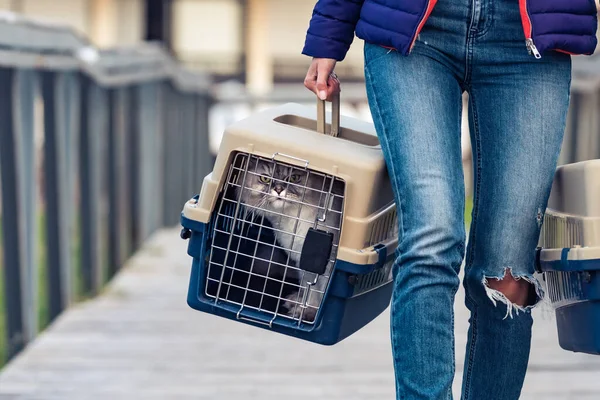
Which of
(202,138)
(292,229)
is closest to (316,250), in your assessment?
(292,229)

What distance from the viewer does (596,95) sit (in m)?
7.65

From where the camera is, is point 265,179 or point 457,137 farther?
point 265,179

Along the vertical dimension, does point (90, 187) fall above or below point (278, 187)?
below

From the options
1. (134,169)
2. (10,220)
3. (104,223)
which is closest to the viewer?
(10,220)

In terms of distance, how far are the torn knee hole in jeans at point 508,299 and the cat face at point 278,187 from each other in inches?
16.3

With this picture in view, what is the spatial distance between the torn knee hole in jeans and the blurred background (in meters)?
1.12

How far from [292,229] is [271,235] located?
0.05m

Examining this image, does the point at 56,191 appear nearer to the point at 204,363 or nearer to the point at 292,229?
the point at 204,363

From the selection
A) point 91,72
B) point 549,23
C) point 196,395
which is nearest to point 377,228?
point 549,23

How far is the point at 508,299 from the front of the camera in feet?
7.96

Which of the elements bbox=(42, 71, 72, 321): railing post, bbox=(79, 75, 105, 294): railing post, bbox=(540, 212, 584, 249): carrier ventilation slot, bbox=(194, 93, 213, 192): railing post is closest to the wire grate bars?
bbox=(540, 212, 584, 249): carrier ventilation slot

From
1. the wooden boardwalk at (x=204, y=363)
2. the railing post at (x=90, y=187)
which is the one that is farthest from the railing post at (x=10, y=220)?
the railing post at (x=90, y=187)

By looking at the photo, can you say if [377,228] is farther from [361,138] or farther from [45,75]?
[45,75]

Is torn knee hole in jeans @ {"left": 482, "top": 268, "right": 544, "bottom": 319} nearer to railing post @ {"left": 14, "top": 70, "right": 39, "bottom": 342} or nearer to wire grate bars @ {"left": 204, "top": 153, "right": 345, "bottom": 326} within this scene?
wire grate bars @ {"left": 204, "top": 153, "right": 345, "bottom": 326}
